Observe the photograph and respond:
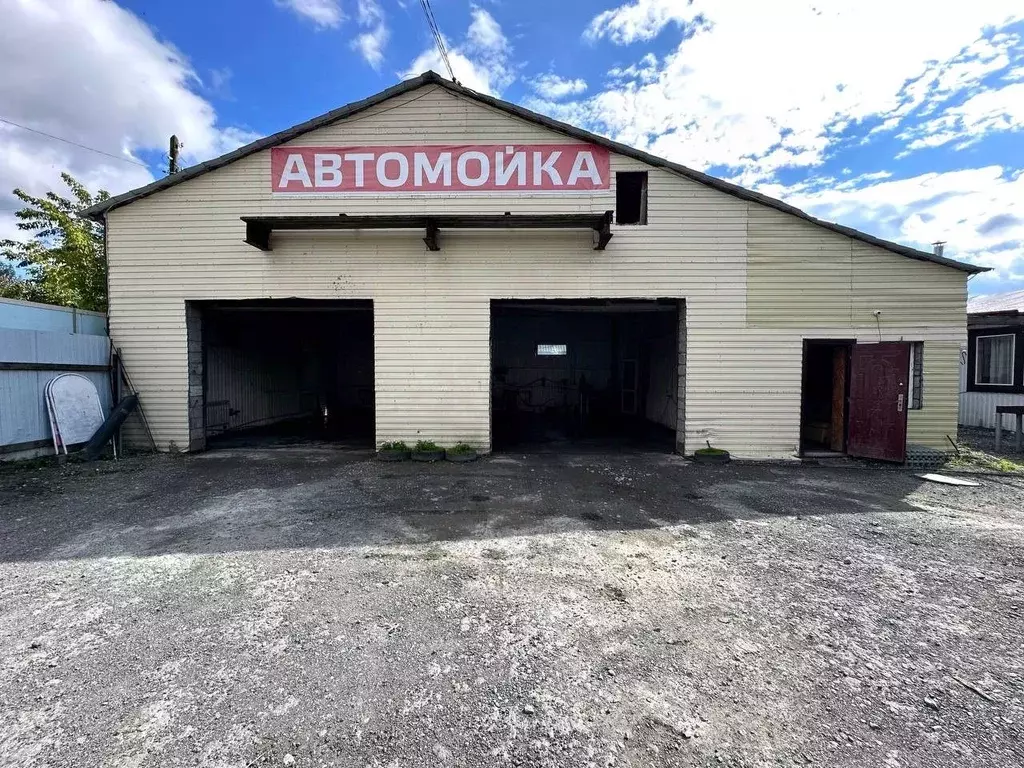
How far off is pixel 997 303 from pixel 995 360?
3.26 metres

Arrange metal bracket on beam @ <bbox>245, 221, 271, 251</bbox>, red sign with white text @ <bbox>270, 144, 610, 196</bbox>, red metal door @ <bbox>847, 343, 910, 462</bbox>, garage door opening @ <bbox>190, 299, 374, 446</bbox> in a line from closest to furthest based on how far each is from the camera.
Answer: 1. red metal door @ <bbox>847, 343, 910, 462</bbox>
2. metal bracket on beam @ <bbox>245, 221, 271, 251</bbox>
3. red sign with white text @ <bbox>270, 144, 610, 196</bbox>
4. garage door opening @ <bbox>190, 299, 374, 446</bbox>

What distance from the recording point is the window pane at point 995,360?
37.5ft

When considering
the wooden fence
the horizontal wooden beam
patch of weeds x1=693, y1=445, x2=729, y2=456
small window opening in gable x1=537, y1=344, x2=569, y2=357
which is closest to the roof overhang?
the wooden fence

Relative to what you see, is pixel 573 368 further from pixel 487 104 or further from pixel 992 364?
pixel 992 364

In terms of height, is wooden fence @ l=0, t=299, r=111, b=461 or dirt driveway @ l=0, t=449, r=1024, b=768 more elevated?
wooden fence @ l=0, t=299, r=111, b=461

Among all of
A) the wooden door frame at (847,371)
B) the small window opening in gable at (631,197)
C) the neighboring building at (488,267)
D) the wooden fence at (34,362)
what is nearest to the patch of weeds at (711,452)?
the neighboring building at (488,267)

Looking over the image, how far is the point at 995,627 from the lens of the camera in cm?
306

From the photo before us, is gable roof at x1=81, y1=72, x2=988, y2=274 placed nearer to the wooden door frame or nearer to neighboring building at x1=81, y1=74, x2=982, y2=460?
neighboring building at x1=81, y1=74, x2=982, y2=460

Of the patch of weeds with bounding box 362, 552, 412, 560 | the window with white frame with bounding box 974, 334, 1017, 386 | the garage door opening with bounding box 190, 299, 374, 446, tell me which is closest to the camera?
the patch of weeds with bounding box 362, 552, 412, 560

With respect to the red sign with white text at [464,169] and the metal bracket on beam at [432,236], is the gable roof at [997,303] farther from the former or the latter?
the metal bracket on beam at [432,236]

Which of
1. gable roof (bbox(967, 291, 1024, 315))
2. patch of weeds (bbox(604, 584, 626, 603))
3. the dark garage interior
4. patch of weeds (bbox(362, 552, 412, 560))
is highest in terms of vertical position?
gable roof (bbox(967, 291, 1024, 315))

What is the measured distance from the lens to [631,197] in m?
8.83

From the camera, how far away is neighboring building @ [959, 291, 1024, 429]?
1100 cm

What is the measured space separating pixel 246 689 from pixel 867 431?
9.93 m
